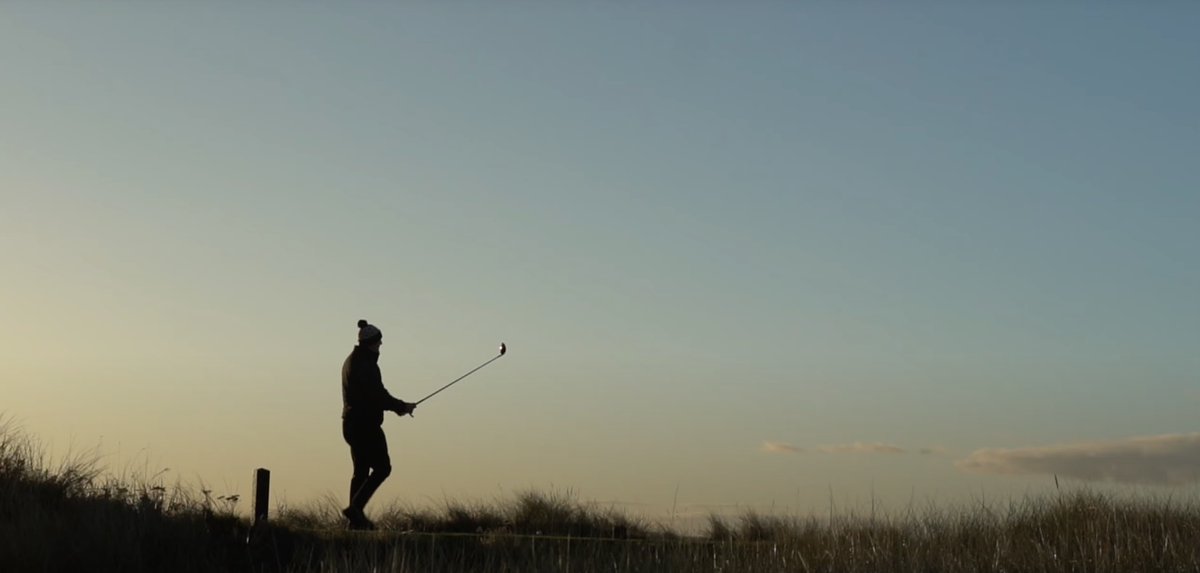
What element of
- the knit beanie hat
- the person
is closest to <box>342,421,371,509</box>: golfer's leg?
the person

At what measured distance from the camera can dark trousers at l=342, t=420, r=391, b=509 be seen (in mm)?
17891

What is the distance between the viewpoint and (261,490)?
58.3ft

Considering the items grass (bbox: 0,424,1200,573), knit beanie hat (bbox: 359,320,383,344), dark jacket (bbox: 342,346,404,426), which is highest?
knit beanie hat (bbox: 359,320,383,344)

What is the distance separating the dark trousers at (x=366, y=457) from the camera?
58.7ft

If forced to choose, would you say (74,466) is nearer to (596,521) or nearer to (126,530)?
(126,530)

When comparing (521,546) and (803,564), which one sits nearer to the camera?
(803,564)

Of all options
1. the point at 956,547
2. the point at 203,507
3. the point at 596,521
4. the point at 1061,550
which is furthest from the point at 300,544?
the point at 1061,550

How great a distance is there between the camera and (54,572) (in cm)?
1262

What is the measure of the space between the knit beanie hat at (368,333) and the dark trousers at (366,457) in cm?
98

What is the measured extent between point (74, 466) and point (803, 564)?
821 centimetres

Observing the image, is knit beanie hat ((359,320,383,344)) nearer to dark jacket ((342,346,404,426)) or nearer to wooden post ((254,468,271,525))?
dark jacket ((342,346,404,426))

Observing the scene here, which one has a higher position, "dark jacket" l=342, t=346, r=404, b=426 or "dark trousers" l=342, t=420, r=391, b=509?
"dark jacket" l=342, t=346, r=404, b=426

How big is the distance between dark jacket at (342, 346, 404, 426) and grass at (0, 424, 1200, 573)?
4.34 ft

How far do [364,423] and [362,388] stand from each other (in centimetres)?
42
